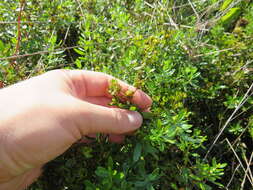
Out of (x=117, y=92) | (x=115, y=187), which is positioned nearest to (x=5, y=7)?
(x=117, y=92)

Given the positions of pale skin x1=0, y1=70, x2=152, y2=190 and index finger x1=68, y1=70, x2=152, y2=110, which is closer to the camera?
pale skin x1=0, y1=70, x2=152, y2=190

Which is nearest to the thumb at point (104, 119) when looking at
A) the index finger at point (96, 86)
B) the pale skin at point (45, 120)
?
the pale skin at point (45, 120)

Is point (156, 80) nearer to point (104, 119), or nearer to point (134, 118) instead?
point (134, 118)

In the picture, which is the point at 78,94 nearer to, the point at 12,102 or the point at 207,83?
the point at 12,102

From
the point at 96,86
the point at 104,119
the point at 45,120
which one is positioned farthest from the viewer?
the point at 96,86

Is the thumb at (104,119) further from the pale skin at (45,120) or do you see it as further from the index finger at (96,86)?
the index finger at (96,86)

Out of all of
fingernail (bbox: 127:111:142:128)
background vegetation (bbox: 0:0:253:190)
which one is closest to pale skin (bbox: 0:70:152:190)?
fingernail (bbox: 127:111:142:128)

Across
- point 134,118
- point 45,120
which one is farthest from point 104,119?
A: point 45,120

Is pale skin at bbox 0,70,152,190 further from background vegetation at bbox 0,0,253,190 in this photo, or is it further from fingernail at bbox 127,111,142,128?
background vegetation at bbox 0,0,253,190
